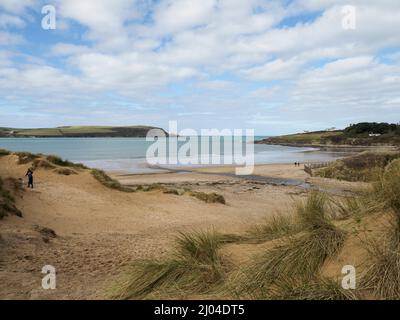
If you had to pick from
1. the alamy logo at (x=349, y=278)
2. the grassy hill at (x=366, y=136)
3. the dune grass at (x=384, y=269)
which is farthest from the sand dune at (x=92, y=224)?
the grassy hill at (x=366, y=136)

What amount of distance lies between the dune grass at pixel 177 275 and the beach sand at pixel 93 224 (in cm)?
82

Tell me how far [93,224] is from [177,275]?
11.0 meters

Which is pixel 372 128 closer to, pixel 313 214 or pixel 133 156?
pixel 133 156

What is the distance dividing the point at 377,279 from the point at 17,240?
9108 millimetres

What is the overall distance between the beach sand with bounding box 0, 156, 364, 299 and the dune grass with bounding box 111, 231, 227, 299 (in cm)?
82

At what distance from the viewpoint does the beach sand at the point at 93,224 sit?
313 inches

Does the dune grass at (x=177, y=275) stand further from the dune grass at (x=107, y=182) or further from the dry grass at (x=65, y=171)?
the dry grass at (x=65, y=171)

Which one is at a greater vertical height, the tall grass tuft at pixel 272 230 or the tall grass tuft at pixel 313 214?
the tall grass tuft at pixel 313 214

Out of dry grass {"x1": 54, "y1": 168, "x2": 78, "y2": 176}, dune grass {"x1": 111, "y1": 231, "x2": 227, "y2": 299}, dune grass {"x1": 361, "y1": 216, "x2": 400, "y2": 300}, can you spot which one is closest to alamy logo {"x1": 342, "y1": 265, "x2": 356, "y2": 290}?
dune grass {"x1": 361, "y1": 216, "x2": 400, "y2": 300}

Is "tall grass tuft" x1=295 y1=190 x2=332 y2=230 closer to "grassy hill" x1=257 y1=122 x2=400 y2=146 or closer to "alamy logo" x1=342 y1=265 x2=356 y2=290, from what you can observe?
"alamy logo" x1=342 y1=265 x2=356 y2=290

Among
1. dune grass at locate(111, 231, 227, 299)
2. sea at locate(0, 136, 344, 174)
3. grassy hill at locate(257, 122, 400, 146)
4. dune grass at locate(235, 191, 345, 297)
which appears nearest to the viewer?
dune grass at locate(235, 191, 345, 297)

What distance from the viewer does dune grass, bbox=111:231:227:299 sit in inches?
219
